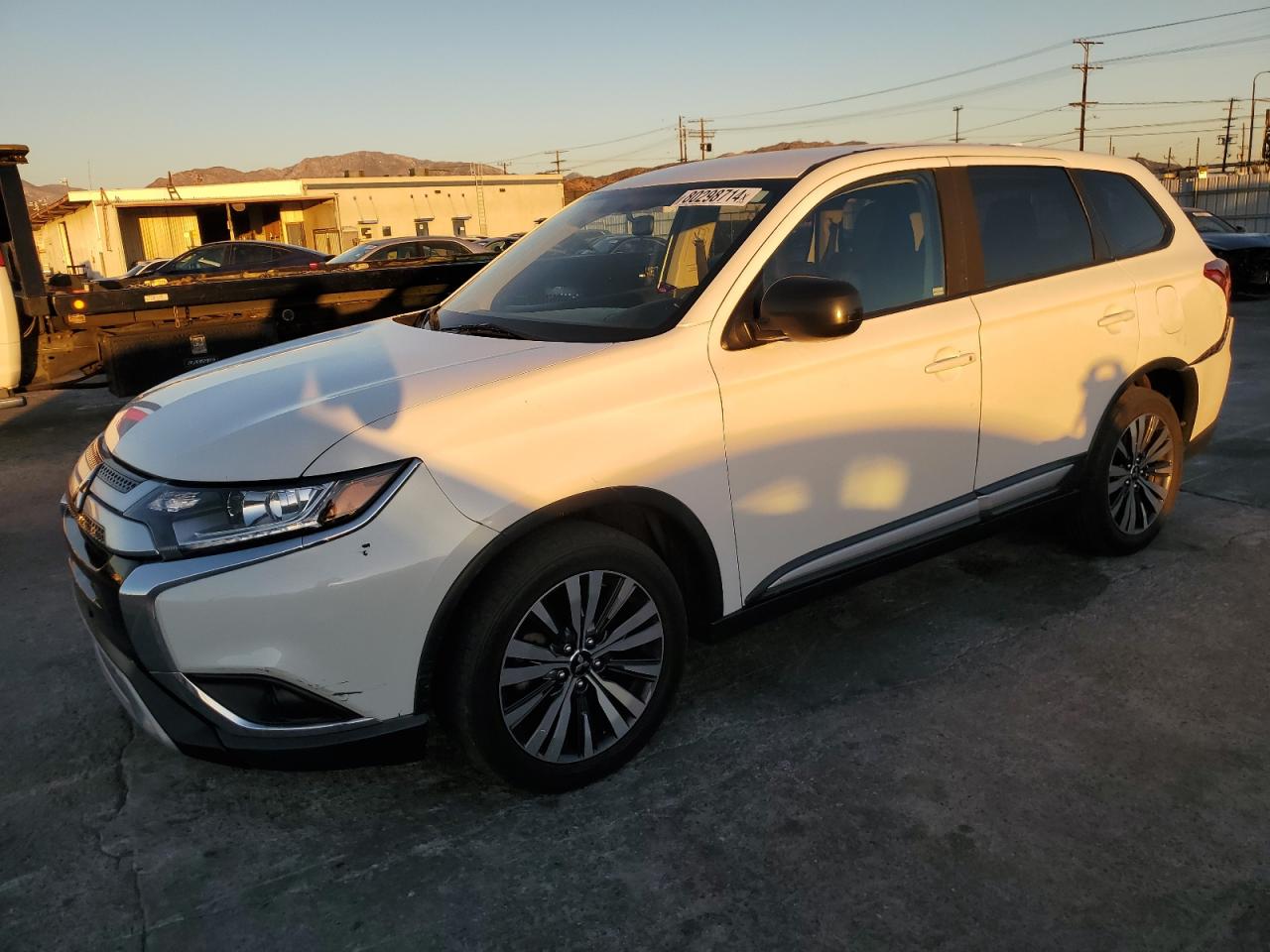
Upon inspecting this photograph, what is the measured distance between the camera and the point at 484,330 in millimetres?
3309

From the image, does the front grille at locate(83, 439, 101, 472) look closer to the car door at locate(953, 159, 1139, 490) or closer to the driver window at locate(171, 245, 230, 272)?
the car door at locate(953, 159, 1139, 490)

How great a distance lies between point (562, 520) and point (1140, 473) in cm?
303

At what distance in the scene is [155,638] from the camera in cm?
232

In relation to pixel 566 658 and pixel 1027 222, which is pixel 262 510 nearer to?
pixel 566 658

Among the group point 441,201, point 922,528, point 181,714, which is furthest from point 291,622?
point 441,201

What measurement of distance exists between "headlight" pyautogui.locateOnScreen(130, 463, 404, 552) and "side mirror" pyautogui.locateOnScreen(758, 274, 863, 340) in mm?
1244

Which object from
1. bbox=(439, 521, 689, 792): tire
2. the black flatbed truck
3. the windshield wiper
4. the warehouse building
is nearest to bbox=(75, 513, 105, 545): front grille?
bbox=(439, 521, 689, 792): tire

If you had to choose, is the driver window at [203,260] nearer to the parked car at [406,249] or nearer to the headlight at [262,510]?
the parked car at [406,249]

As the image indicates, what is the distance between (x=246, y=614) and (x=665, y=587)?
3.84ft

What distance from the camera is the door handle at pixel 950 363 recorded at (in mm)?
3365

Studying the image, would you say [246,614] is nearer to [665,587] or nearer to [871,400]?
[665,587]

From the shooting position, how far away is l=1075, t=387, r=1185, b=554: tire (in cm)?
413

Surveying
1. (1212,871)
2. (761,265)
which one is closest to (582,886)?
(1212,871)

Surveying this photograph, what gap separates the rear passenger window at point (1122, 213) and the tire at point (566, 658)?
2765 mm
